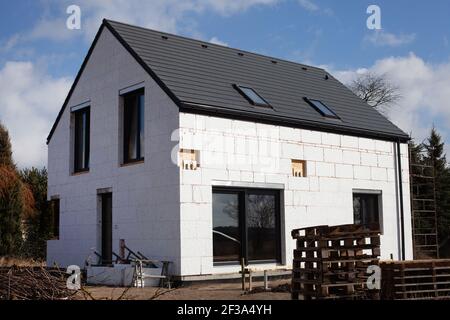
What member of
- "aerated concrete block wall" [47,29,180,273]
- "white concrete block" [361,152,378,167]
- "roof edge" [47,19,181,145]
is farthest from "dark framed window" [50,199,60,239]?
"white concrete block" [361,152,378,167]

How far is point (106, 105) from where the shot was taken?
17.8 metres

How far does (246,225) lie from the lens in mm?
15836

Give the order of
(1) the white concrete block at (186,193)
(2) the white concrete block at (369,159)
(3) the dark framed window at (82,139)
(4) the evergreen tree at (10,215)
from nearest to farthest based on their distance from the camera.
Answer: (1) the white concrete block at (186,193), (3) the dark framed window at (82,139), (2) the white concrete block at (369,159), (4) the evergreen tree at (10,215)

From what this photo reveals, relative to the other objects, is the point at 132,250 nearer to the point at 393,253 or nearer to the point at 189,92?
the point at 189,92

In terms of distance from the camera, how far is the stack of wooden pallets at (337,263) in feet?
33.5

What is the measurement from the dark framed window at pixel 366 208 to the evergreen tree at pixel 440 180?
14.0 meters

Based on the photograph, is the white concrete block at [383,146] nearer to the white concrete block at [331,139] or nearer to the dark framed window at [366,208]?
the dark framed window at [366,208]

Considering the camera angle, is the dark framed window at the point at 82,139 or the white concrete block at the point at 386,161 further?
the white concrete block at the point at 386,161

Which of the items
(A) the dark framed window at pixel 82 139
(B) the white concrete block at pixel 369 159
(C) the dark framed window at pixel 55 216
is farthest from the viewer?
(C) the dark framed window at pixel 55 216

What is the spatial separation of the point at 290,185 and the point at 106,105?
5818 millimetres

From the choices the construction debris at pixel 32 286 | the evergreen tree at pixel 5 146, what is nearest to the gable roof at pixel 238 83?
the evergreen tree at pixel 5 146

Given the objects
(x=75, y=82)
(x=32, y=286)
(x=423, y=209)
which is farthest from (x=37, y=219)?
(x=32, y=286)

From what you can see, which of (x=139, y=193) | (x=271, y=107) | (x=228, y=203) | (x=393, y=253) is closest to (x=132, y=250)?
(x=139, y=193)

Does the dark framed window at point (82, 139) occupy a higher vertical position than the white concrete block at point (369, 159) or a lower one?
higher
